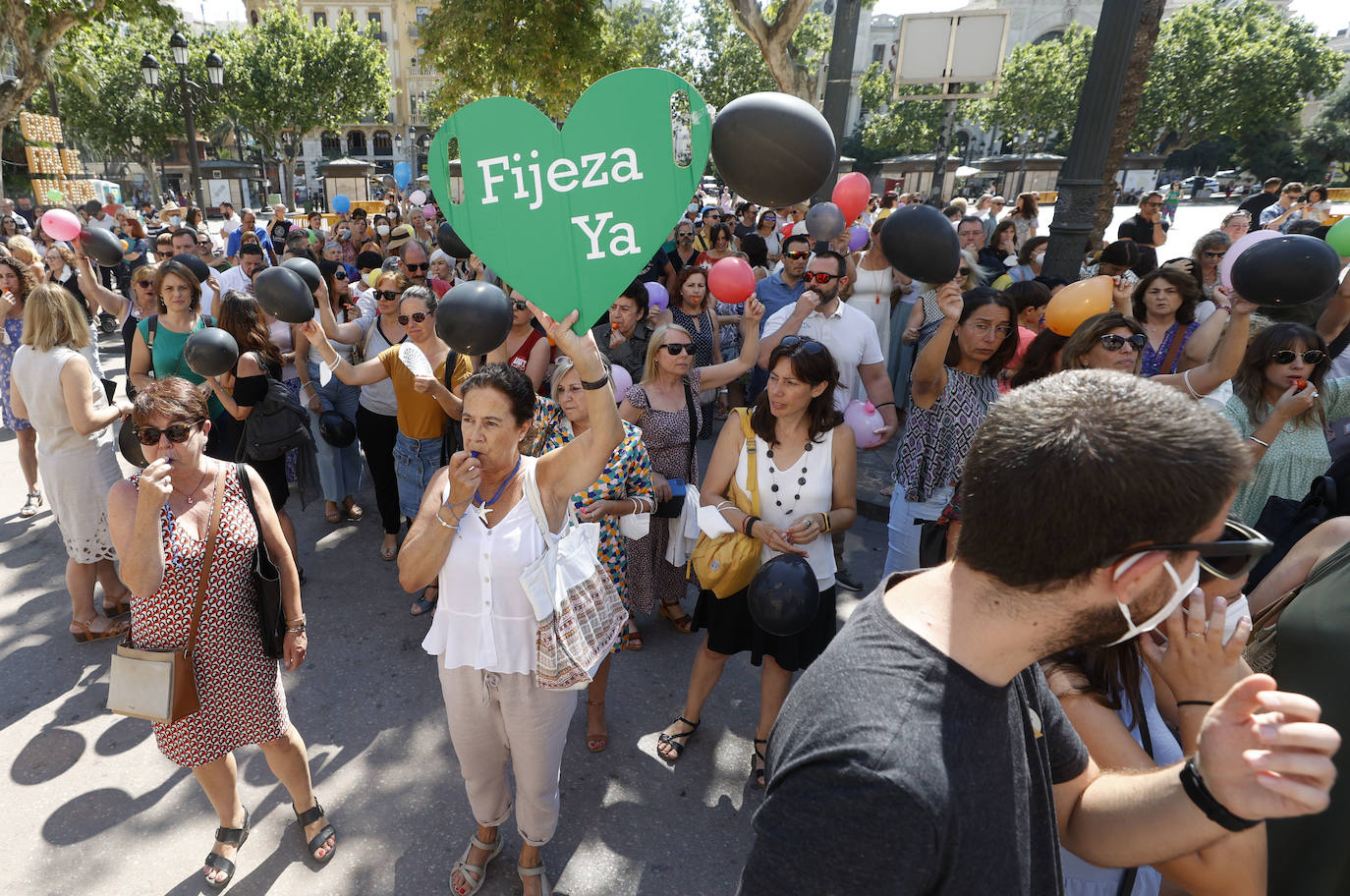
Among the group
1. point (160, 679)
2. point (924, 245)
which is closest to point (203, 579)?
point (160, 679)

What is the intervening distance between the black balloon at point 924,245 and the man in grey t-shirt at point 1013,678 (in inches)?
88.9

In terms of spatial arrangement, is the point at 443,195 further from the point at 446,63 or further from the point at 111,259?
the point at 446,63

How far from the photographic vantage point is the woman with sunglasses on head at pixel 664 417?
3.84 metres

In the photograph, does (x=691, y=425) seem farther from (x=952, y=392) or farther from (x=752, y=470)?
(x=952, y=392)

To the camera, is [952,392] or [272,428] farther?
[272,428]

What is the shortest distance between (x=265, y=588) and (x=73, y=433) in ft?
7.46

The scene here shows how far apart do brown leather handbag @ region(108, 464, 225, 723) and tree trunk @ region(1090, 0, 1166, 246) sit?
6.35 m

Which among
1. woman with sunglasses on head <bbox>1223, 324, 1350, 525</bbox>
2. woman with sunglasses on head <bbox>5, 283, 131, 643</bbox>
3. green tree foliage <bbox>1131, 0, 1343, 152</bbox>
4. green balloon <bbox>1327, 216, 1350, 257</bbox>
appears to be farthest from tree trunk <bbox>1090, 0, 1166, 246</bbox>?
green tree foliage <bbox>1131, 0, 1343, 152</bbox>

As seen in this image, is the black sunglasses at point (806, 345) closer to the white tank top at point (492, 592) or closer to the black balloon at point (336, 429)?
the white tank top at point (492, 592)

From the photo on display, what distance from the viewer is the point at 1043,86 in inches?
1686

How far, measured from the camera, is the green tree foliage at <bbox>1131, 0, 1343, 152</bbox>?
3756 centimetres

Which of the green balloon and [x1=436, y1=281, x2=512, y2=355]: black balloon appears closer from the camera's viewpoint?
[x1=436, y1=281, x2=512, y2=355]: black balloon

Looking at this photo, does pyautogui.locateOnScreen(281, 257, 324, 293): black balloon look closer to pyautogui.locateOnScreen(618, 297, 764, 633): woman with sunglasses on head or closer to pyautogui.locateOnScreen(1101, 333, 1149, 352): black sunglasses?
pyautogui.locateOnScreen(618, 297, 764, 633): woman with sunglasses on head

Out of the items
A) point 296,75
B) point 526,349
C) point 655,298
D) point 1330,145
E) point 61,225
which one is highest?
point 296,75
